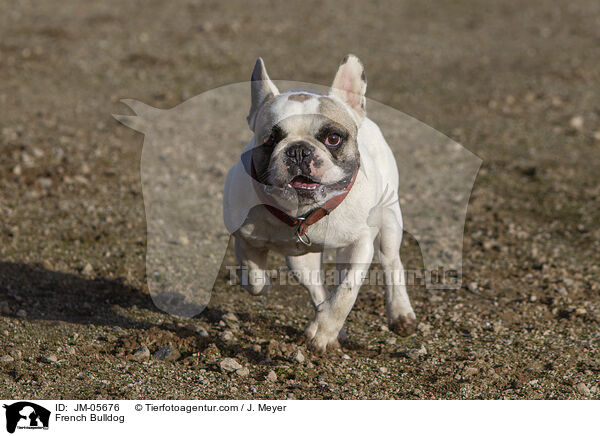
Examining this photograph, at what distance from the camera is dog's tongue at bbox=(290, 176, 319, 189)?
4480mm

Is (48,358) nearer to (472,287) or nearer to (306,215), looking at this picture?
(306,215)

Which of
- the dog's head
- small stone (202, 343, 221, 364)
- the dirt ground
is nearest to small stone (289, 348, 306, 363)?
the dirt ground

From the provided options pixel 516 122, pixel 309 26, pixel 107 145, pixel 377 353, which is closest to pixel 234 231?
pixel 377 353

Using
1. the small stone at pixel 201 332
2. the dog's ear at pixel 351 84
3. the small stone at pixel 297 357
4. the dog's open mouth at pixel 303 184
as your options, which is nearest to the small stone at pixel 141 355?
the small stone at pixel 201 332

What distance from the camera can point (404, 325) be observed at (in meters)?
5.46

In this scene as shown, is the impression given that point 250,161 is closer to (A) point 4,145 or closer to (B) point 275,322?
(B) point 275,322

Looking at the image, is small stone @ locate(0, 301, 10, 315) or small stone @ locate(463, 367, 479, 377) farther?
small stone @ locate(0, 301, 10, 315)

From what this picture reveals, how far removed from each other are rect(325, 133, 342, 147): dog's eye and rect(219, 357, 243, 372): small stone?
60.1 inches

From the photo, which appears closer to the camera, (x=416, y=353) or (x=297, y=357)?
(x=297, y=357)

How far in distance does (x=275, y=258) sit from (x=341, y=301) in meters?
2.49

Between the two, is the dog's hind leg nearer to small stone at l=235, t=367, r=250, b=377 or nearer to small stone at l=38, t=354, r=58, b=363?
small stone at l=235, t=367, r=250, b=377

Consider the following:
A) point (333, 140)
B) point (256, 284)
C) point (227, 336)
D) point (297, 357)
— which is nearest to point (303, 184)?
point (333, 140)

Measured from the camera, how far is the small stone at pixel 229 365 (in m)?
4.90

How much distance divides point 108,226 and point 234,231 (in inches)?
122
